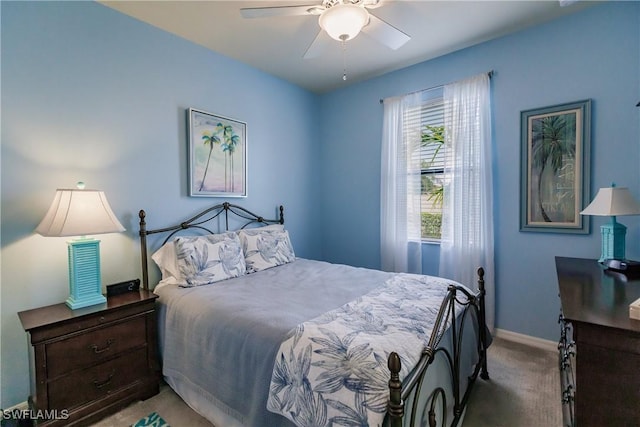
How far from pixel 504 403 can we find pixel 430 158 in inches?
88.9

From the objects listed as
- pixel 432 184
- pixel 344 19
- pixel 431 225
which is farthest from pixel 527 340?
pixel 344 19

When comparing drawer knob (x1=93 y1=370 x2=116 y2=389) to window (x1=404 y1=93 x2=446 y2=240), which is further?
window (x1=404 y1=93 x2=446 y2=240)

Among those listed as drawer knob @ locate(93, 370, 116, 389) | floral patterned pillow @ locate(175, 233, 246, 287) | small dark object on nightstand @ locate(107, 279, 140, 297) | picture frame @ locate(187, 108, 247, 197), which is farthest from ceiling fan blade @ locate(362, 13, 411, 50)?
drawer knob @ locate(93, 370, 116, 389)

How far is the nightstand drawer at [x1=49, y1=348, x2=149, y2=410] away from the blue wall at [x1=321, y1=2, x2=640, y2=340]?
2596 mm

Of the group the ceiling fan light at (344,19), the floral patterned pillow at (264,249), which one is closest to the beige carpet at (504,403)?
the floral patterned pillow at (264,249)

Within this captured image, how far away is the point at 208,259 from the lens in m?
2.38

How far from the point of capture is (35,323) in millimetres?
1603

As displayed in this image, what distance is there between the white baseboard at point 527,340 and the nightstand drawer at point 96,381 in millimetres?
3057

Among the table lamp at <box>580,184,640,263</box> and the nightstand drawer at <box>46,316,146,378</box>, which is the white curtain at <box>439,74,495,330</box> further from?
the nightstand drawer at <box>46,316,146,378</box>

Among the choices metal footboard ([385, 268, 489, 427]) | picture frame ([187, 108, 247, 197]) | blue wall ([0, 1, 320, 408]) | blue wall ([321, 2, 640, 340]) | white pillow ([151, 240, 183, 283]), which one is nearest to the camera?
metal footboard ([385, 268, 489, 427])

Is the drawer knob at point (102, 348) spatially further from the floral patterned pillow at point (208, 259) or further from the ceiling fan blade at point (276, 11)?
the ceiling fan blade at point (276, 11)

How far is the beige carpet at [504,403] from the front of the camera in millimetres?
1776

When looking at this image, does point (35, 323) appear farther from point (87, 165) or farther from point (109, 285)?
point (87, 165)

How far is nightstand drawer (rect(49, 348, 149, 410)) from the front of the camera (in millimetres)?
1656
